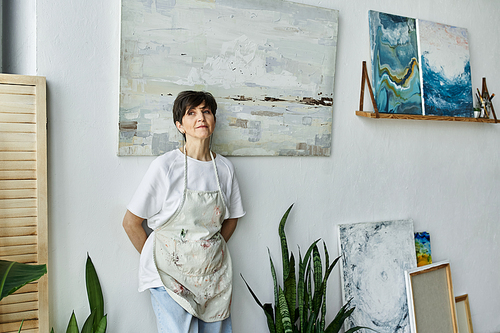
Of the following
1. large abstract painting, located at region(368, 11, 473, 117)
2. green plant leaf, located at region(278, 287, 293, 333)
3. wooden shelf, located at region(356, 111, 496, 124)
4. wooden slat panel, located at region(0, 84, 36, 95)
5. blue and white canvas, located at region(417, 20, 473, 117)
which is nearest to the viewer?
wooden slat panel, located at region(0, 84, 36, 95)

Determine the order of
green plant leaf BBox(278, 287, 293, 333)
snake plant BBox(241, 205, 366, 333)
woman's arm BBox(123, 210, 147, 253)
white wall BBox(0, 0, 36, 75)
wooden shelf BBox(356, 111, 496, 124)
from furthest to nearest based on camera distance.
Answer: wooden shelf BBox(356, 111, 496, 124) < snake plant BBox(241, 205, 366, 333) < green plant leaf BBox(278, 287, 293, 333) < woman's arm BBox(123, 210, 147, 253) < white wall BBox(0, 0, 36, 75)

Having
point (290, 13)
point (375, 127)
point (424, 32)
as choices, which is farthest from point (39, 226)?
point (424, 32)

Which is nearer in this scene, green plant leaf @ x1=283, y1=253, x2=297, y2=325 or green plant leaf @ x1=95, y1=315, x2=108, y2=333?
green plant leaf @ x1=95, y1=315, x2=108, y2=333

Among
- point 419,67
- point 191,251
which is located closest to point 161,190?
point 191,251

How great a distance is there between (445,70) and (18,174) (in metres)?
2.71

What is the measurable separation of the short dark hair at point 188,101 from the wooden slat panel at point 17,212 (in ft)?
2.38

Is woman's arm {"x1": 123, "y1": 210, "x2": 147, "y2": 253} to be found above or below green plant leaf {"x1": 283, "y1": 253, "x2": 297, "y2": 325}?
above

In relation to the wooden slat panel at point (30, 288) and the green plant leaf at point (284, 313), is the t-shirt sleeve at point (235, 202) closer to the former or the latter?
the green plant leaf at point (284, 313)

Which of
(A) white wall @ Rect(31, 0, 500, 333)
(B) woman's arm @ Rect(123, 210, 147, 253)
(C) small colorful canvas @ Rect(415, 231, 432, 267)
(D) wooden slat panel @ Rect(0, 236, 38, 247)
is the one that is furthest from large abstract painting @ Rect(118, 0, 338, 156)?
(C) small colorful canvas @ Rect(415, 231, 432, 267)

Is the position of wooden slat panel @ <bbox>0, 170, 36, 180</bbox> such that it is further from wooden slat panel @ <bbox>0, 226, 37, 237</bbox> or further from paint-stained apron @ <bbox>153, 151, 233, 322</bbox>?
paint-stained apron @ <bbox>153, 151, 233, 322</bbox>

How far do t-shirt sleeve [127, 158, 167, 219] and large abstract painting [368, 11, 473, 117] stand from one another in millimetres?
1481

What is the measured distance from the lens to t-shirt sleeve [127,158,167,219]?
180cm

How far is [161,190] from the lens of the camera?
1836 mm

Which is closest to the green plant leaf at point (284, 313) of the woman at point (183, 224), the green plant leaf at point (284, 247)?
the green plant leaf at point (284, 247)
